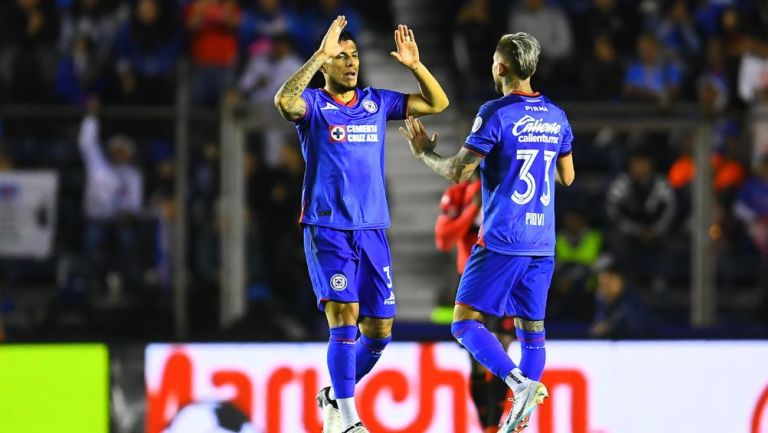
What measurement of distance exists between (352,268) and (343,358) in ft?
1.56

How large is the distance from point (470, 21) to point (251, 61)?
207 centimetres

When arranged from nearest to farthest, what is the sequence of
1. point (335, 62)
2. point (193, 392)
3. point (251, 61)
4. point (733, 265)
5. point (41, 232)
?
point (335, 62), point (193, 392), point (41, 232), point (733, 265), point (251, 61)

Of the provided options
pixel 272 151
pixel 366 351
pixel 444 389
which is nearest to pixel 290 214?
pixel 272 151

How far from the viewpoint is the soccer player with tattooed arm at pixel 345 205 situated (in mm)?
8070

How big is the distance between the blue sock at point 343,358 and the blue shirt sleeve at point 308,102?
1.11 metres

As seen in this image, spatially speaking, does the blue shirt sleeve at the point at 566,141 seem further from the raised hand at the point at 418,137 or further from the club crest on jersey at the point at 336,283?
the club crest on jersey at the point at 336,283

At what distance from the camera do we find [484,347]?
821 cm

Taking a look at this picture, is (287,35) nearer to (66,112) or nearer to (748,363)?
(66,112)

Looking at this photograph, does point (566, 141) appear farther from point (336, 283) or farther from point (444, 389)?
point (444, 389)

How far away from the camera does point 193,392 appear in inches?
392

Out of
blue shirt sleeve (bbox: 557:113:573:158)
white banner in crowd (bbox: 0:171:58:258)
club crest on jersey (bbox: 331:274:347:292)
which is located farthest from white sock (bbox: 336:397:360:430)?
white banner in crowd (bbox: 0:171:58:258)

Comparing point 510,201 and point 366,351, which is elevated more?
point 510,201

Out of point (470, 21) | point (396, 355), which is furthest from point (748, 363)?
point (470, 21)

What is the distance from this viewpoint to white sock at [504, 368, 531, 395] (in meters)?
8.00
